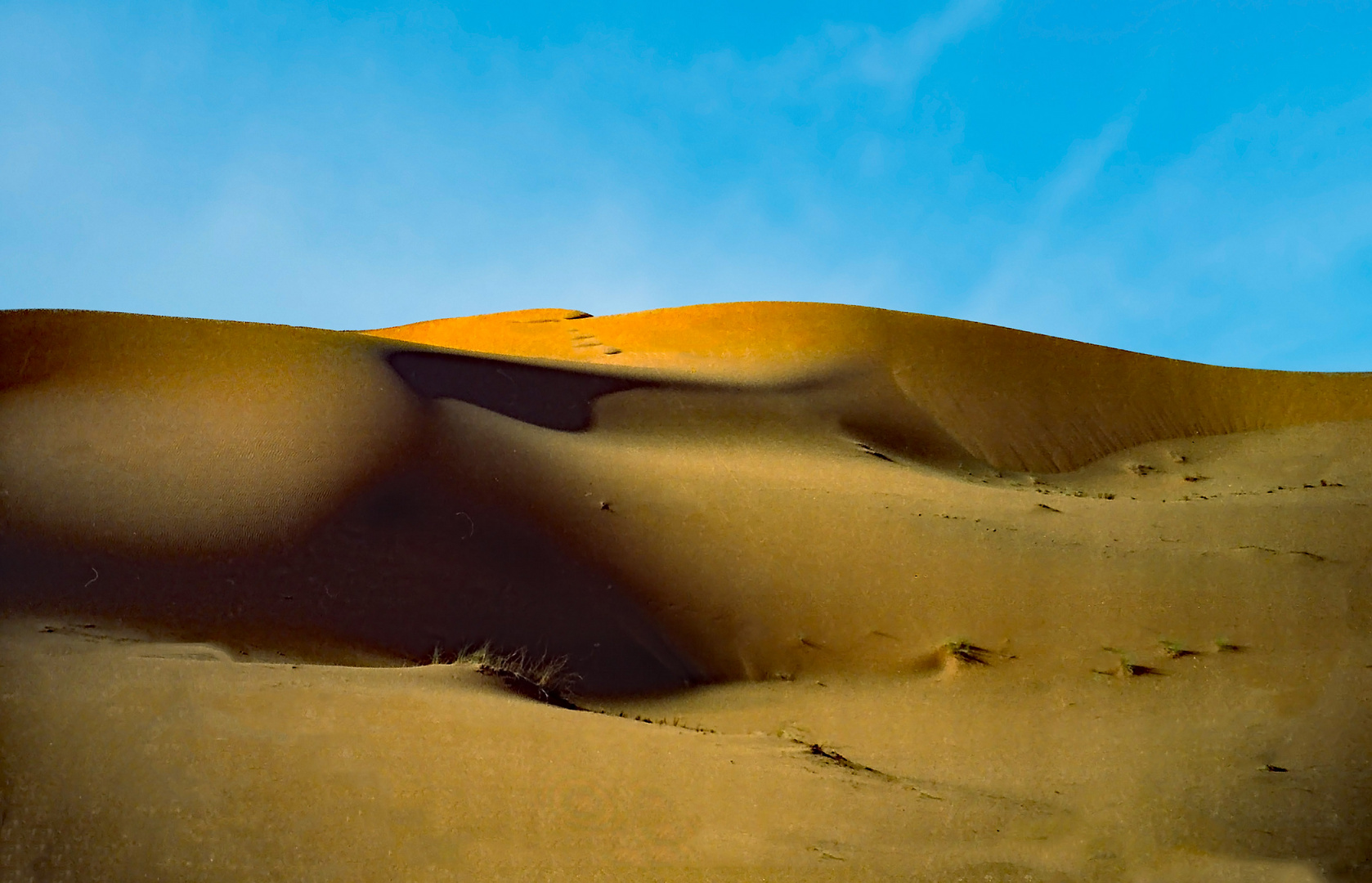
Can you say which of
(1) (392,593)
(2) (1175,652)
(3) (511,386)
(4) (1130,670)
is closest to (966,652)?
(4) (1130,670)

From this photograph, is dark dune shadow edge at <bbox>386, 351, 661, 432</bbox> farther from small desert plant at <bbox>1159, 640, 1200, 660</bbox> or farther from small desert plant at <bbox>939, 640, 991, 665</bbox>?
small desert plant at <bbox>1159, 640, 1200, 660</bbox>

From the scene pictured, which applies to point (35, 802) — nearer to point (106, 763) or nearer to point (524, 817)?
point (106, 763)

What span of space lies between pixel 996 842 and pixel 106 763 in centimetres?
390

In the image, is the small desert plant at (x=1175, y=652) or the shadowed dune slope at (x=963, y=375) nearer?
the small desert plant at (x=1175, y=652)

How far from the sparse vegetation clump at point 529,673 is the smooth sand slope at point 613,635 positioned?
0.15 meters

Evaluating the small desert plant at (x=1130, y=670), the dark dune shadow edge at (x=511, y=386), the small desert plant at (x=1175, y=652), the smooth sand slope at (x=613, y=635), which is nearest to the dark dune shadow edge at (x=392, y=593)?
the smooth sand slope at (x=613, y=635)

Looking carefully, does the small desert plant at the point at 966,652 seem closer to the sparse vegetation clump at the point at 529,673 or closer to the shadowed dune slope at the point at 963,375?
the sparse vegetation clump at the point at 529,673

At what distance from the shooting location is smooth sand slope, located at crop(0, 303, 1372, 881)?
4371 millimetres

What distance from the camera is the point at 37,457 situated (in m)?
9.15

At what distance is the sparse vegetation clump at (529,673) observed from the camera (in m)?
7.11

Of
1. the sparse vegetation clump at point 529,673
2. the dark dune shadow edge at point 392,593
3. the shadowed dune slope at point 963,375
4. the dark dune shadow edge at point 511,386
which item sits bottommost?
the sparse vegetation clump at point 529,673

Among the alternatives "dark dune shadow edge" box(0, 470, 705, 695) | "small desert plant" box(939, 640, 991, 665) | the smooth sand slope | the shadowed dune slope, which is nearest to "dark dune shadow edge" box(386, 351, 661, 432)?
the smooth sand slope

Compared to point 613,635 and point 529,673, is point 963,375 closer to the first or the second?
point 613,635

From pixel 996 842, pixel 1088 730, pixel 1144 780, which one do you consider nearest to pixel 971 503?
pixel 1088 730
